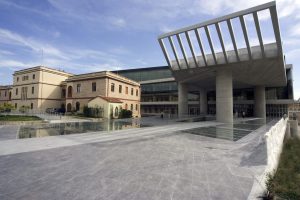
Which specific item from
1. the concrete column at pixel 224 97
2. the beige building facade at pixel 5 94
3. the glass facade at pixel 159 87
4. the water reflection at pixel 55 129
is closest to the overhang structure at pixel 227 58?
the concrete column at pixel 224 97

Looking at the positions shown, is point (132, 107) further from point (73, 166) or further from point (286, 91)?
point (286, 91)

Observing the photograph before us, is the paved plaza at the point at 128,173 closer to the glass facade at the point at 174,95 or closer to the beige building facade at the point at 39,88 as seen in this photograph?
the beige building facade at the point at 39,88

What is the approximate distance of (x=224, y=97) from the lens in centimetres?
2508

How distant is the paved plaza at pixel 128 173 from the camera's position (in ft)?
14.2

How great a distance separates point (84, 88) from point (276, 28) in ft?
101

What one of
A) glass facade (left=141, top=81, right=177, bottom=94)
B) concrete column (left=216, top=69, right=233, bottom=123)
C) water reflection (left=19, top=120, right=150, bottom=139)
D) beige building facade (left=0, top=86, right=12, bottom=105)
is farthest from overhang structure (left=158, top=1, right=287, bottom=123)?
beige building facade (left=0, top=86, right=12, bottom=105)

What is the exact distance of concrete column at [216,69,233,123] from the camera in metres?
24.8

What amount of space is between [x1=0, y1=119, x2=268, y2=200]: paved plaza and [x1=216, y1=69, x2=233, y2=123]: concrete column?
1737 centimetres

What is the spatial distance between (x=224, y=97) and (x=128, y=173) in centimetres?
2258

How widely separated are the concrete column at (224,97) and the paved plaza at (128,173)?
17.4 metres

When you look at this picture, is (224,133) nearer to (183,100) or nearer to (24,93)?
(183,100)

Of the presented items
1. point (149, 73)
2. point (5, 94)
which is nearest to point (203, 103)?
point (149, 73)

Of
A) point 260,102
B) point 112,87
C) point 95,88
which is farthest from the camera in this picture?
point 260,102

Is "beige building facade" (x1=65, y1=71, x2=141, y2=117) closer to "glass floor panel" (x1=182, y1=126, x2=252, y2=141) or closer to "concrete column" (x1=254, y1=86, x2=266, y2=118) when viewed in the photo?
"glass floor panel" (x1=182, y1=126, x2=252, y2=141)
